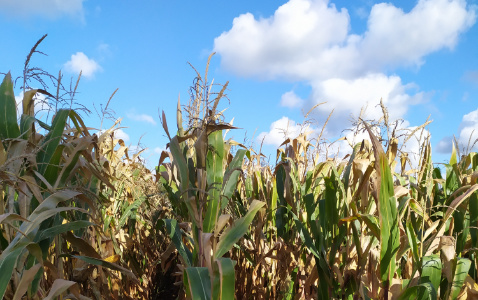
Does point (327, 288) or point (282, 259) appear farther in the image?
point (282, 259)

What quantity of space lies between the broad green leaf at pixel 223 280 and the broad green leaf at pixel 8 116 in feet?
3.04

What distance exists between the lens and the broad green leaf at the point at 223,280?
5.47 feet

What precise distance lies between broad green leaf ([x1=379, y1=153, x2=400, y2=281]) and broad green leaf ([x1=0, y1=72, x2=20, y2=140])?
148cm

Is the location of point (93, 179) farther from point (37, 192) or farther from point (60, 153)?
point (37, 192)

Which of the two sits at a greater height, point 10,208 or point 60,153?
point 60,153

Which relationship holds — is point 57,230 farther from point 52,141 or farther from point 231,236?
point 231,236

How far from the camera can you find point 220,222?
6.31 feet

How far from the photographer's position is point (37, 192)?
5.44ft

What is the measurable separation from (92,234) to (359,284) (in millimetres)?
1478

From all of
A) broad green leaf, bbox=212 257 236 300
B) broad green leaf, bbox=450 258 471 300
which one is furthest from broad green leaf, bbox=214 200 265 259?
broad green leaf, bbox=450 258 471 300

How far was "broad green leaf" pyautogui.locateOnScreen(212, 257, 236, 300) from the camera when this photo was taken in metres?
1.67

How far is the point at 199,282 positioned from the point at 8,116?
0.97 meters

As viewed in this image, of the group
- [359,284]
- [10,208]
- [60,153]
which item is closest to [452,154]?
[359,284]

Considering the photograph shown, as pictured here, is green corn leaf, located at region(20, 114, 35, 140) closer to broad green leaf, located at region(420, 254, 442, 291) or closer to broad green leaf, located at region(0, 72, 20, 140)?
broad green leaf, located at region(0, 72, 20, 140)
